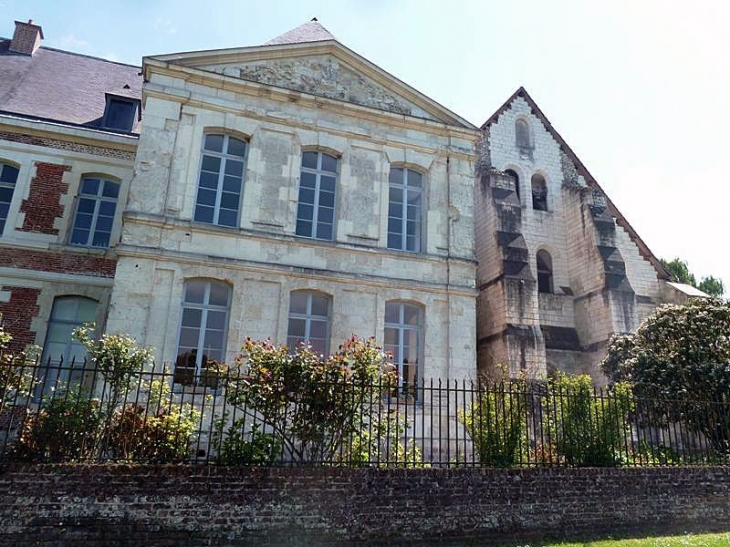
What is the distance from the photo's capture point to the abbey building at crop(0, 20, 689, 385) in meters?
10.8

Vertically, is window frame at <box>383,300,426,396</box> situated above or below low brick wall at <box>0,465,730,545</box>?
above

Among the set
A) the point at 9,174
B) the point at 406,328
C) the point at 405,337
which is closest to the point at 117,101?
the point at 9,174

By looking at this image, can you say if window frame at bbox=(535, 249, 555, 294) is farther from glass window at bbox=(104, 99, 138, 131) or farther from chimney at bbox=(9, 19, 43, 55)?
chimney at bbox=(9, 19, 43, 55)

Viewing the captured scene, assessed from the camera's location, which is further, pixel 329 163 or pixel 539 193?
pixel 539 193

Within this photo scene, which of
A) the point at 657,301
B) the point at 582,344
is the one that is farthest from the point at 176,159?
the point at 657,301

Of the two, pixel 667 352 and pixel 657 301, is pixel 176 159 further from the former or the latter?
pixel 657 301

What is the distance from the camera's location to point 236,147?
12.1 metres

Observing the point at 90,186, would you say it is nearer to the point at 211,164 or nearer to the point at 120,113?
the point at 120,113

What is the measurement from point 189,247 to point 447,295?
567 cm

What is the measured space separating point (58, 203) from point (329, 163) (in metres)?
6.41

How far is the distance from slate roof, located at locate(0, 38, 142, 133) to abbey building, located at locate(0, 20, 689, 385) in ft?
0.27

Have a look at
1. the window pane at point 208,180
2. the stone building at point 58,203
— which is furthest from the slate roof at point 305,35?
the stone building at point 58,203

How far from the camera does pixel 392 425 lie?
337 inches

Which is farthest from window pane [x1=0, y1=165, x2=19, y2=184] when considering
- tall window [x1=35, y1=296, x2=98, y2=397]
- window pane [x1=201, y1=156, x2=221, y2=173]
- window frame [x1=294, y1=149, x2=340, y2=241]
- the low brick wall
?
the low brick wall
